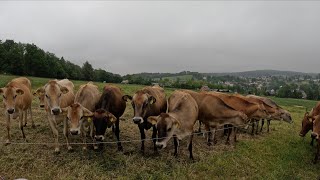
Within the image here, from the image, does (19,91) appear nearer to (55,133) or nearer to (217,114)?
(55,133)

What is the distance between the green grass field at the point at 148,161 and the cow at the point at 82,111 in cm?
93

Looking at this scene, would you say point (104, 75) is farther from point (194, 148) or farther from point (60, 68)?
point (194, 148)

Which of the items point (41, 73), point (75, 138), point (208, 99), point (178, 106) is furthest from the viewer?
point (41, 73)

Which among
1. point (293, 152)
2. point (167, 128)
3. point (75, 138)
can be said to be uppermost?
point (167, 128)

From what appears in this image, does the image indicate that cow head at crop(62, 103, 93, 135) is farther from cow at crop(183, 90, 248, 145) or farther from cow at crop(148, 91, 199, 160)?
cow at crop(183, 90, 248, 145)

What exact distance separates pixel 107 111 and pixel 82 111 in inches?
31.4

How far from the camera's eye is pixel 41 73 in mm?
65062

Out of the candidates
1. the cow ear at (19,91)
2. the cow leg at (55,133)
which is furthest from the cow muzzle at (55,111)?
the cow ear at (19,91)

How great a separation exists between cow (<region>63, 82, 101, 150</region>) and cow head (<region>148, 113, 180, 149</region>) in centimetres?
207

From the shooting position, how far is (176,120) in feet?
31.6

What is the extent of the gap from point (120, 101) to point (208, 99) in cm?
358

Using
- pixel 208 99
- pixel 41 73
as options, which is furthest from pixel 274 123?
pixel 41 73

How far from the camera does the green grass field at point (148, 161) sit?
911cm

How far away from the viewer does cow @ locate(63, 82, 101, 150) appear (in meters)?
9.27
